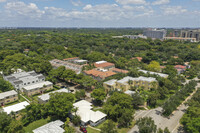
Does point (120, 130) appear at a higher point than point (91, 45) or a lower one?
lower

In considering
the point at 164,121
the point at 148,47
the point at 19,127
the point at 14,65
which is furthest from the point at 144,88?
the point at 148,47

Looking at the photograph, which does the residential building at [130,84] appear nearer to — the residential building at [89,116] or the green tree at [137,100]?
the green tree at [137,100]

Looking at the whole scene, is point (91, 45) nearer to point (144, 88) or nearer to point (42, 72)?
point (42, 72)

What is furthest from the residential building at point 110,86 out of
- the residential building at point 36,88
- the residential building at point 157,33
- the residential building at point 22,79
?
the residential building at point 157,33

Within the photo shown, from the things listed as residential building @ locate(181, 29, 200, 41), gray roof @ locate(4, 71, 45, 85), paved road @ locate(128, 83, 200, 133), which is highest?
residential building @ locate(181, 29, 200, 41)

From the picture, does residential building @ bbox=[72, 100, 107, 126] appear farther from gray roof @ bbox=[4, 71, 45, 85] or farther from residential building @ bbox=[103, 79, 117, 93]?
gray roof @ bbox=[4, 71, 45, 85]

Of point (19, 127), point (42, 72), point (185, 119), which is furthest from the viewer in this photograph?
point (42, 72)

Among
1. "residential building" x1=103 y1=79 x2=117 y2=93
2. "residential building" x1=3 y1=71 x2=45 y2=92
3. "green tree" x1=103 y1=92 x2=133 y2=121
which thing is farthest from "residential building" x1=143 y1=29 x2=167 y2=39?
"green tree" x1=103 y1=92 x2=133 y2=121
